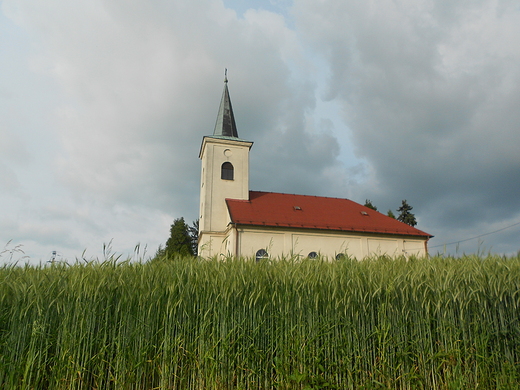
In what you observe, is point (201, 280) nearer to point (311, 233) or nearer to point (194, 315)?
point (194, 315)

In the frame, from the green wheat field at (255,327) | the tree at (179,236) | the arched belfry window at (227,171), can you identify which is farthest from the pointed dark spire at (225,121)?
the green wheat field at (255,327)

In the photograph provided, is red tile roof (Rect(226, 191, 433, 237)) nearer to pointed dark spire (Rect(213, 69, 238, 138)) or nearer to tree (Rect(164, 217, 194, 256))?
pointed dark spire (Rect(213, 69, 238, 138))

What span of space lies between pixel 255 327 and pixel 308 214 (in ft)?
80.7

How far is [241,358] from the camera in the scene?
4.73 m

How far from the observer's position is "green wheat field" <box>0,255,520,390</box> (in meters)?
4.54

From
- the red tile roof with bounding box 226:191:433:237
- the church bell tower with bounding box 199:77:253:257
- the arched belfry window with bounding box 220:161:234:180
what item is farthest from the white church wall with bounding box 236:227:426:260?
the arched belfry window with bounding box 220:161:234:180

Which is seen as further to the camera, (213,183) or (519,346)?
(213,183)

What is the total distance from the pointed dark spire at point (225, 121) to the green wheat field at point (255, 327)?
2817 centimetres

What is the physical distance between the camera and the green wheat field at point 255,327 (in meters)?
4.54

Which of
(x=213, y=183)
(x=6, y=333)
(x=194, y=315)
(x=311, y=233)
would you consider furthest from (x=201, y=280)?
(x=213, y=183)

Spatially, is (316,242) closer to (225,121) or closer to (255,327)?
(225,121)

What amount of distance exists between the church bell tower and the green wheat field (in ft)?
73.2

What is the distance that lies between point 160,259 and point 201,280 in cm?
130

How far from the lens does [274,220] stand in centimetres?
2708
